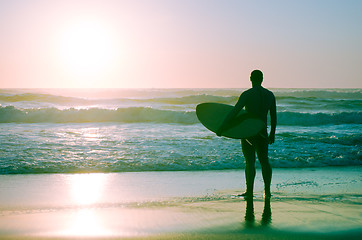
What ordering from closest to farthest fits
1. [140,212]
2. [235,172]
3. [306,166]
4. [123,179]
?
1. [140,212]
2. [123,179]
3. [235,172]
4. [306,166]

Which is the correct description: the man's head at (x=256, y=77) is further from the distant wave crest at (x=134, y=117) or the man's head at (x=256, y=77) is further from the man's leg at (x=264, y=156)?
the distant wave crest at (x=134, y=117)

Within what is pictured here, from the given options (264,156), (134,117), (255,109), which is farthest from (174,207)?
(134,117)

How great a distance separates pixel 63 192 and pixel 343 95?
4104 centimetres

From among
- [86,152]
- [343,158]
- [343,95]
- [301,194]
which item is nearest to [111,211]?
[301,194]

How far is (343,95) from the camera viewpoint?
42.2 meters

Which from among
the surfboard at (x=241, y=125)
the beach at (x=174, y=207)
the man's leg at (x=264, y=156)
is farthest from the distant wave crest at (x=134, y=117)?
the man's leg at (x=264, y=156)

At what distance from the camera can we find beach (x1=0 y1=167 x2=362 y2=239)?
12.9ft

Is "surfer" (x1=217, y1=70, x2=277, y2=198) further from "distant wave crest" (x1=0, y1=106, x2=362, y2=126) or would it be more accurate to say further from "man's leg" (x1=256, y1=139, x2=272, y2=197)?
"distant wave crest" (x1=0, y1=106, x2=362, y2=126)

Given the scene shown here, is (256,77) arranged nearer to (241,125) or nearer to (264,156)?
(241,125)

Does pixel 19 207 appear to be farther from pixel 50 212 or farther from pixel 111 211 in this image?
pixel 111 211

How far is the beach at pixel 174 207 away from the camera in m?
3.94

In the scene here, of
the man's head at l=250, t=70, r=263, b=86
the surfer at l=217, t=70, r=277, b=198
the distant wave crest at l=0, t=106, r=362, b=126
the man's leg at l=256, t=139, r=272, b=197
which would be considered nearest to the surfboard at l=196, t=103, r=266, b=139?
the surfer at l=217, t=70, r=277, b=198

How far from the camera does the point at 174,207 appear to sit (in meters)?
4.96

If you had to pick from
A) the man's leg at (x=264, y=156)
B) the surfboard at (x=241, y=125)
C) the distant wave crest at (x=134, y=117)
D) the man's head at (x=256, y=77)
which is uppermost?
the man's head at (x=256, y=77)
